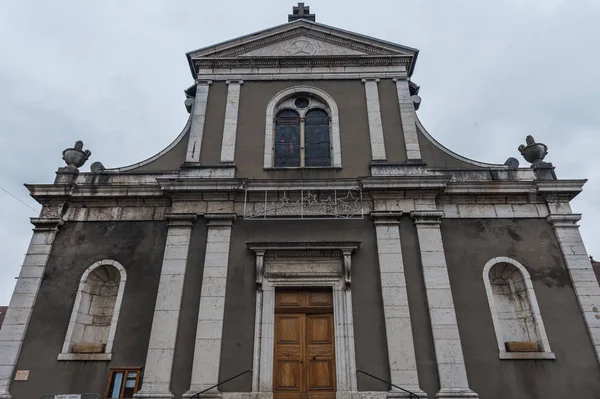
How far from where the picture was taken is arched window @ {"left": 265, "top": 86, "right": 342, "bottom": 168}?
11.6 m

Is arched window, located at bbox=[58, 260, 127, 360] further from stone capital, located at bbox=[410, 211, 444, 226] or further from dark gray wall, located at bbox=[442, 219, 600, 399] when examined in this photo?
dark gray wall, located at bbox=[442, 219, 600, 399]

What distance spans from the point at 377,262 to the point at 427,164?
322 centimetres

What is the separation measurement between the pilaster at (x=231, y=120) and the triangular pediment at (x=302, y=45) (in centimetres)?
118

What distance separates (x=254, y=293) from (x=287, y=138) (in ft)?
15.0

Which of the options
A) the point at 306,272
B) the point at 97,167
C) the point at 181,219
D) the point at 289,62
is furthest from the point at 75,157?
the point at 306,272

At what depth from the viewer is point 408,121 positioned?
1180cm

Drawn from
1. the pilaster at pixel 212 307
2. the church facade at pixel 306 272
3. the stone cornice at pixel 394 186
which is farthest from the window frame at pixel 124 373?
the stone cornice at pixel 394 186

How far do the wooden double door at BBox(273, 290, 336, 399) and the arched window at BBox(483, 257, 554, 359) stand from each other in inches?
141

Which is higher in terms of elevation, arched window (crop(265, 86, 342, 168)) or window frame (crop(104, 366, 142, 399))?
arched window (crop(265, 86, 342, 168))

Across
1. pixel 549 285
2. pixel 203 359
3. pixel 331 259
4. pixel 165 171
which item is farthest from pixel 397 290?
pixel 165 171

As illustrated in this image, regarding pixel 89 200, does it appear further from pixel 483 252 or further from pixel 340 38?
pixel 483 252

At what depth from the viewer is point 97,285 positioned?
1038cm

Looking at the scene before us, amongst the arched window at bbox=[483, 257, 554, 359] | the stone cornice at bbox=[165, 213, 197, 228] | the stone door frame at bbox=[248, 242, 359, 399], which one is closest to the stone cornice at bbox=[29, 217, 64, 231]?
the stone cornice at bbox=[165, 213, 197, 228]

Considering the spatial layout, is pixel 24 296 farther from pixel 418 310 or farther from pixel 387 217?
pixel 418 310
